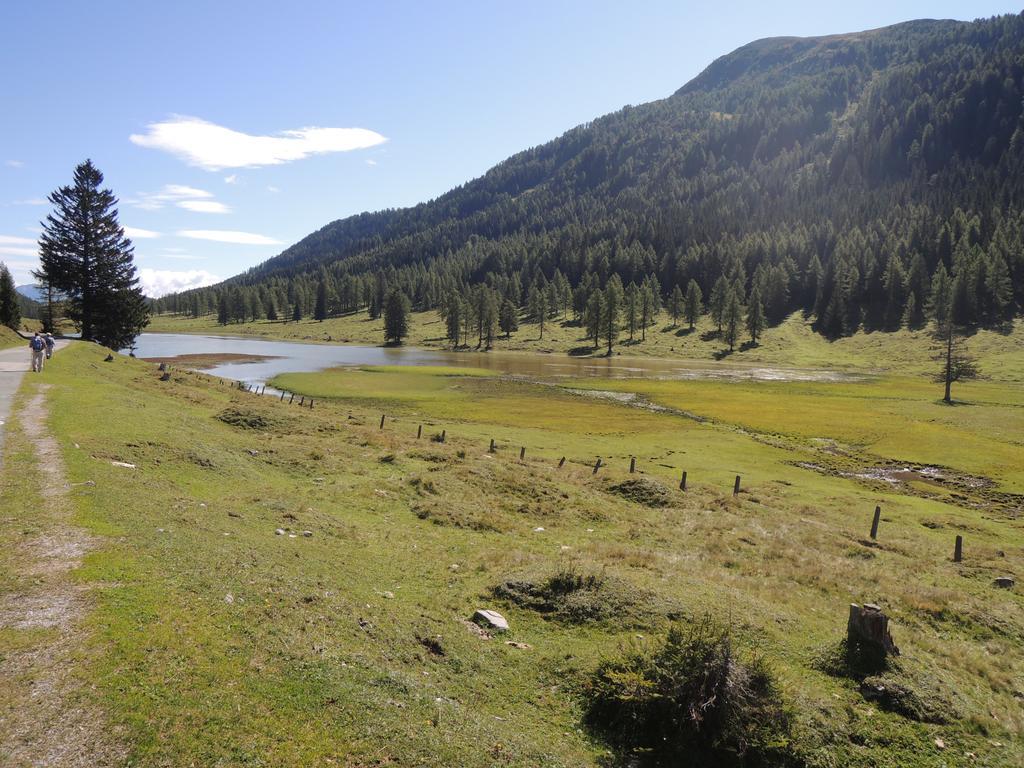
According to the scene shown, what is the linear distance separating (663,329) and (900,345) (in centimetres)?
6529

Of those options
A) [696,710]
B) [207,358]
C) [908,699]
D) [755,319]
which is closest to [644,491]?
[908,699]

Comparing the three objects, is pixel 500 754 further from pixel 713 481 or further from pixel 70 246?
pixel 70 246

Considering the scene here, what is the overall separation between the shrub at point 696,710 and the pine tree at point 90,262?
3058 inches

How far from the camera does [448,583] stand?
1661 centimetres

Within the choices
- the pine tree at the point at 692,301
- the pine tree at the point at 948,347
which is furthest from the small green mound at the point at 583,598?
the pine tree at the point at 692,301

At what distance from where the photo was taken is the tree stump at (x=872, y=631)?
41.8ft

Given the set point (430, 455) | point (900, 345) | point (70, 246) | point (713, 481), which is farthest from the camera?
point (900, 345)

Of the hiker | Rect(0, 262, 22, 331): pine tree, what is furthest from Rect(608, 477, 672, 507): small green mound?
Rect(0, 262, 22, 331): pine tree

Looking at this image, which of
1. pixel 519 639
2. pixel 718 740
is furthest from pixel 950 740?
pixel 519 639

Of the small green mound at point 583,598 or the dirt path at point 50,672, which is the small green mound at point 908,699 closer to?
the small green mound at point 583,598

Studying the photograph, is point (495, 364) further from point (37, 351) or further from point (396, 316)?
point (37, 351)

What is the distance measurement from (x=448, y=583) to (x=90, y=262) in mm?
Result: 71522

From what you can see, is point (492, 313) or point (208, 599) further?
point (492, 313)

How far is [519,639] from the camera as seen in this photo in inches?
533
